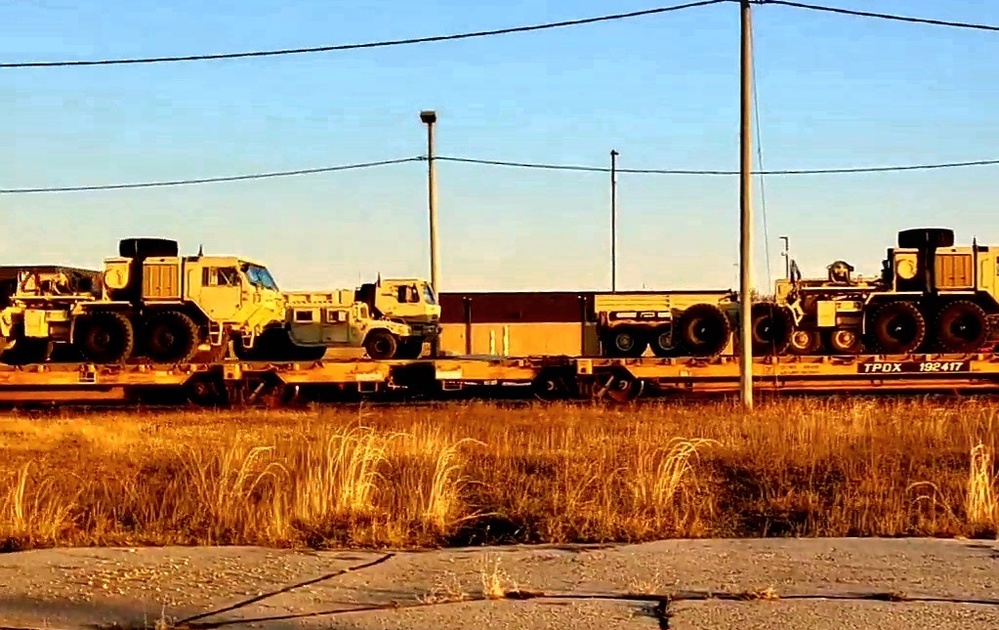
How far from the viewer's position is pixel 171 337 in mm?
23594

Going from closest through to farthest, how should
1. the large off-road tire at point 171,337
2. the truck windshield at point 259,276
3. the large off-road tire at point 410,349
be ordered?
1. the large off-road tire at point 171,337
2. the truck windshield at point 259,276
3. the large off-road tire at point 410,349

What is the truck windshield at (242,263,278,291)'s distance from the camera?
2470cm

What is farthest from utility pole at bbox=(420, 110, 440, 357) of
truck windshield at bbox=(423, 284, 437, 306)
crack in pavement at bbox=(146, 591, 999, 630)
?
crack in pavement at bbox=(146, 591, 999, 630)

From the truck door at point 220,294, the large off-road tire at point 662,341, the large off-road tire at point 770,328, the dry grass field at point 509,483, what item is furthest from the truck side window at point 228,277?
Answer: the large off-road tire at point 770,328

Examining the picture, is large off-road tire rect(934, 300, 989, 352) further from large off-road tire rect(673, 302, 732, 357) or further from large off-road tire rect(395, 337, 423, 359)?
large off-road tire rect(395, 337, 423, 359)

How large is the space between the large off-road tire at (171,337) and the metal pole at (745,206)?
10.4 m

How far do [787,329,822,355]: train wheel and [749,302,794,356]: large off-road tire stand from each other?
216mm

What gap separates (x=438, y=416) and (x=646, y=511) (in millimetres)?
9410

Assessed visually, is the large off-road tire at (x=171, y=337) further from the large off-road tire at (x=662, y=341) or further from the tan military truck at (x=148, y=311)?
the large off-road tire at (x=662, y=341)

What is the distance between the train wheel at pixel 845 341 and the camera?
2362 cm

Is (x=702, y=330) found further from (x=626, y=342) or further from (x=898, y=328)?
(x=898, y=328)

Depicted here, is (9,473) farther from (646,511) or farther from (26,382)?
(26,382)

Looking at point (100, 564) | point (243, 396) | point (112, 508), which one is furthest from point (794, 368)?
point (100, 564)

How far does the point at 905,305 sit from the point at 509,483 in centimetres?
1414
